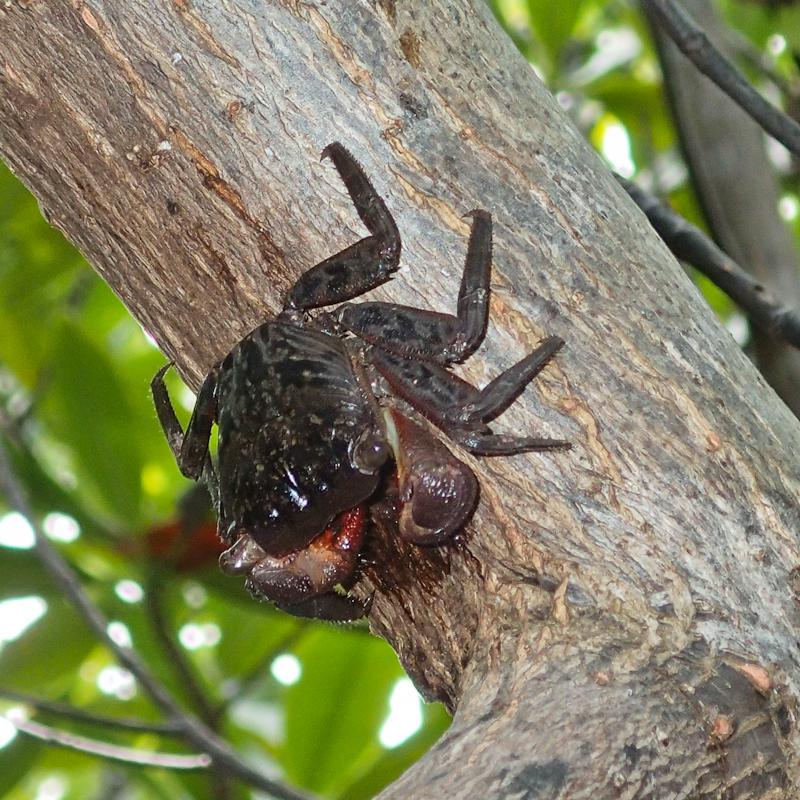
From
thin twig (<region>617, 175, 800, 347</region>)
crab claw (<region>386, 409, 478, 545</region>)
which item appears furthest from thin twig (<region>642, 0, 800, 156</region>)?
crab claw (<region>386, 409, 478, 545</region>)

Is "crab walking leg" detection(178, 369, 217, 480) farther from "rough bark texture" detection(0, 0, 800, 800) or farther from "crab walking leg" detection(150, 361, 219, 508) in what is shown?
"rough bark texture" detection(0, 0, 800, 800)

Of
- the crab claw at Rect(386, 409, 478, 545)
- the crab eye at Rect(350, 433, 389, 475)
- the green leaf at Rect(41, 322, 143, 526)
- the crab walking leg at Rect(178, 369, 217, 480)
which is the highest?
the green leaf at Rect(41, 322, 143, 526)

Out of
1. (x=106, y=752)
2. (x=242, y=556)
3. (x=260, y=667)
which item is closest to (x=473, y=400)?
(x=242, y=556)

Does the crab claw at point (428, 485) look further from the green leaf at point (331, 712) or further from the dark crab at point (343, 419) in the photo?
the green leaf at point (331, 712)

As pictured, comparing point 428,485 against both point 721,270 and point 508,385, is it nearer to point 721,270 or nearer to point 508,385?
point 508,385

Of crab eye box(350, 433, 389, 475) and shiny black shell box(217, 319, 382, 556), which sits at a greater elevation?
shiny black shell box(217, 319, 382, 556)

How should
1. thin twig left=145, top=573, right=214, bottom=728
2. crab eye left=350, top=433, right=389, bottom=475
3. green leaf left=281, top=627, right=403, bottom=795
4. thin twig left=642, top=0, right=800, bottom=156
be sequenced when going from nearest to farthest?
crab eye left=350, top=433, right=389, bottom=475
thin twig left=642, top=0, right=800, bottom=156
thin twig left=145, top=573, right=214, bottom=728
green leaf left=281, top=627, right=403, bottom=795

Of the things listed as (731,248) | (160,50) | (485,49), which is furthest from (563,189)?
(731,248)
